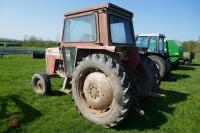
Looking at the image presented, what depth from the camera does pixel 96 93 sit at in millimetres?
5027

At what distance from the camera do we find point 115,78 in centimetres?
454

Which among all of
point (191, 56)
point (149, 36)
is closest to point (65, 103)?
point (149, 36)

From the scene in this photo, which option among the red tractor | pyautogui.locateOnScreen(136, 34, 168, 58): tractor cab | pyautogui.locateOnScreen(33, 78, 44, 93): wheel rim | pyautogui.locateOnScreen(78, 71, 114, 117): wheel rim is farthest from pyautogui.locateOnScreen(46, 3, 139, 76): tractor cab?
pyautogui.locateOnScreen(136, 34, 168, 58): tractor cab

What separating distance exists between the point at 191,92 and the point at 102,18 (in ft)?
16.4

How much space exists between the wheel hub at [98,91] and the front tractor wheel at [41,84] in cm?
189

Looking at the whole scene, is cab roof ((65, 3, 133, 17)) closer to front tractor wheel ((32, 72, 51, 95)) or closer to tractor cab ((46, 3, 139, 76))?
tractor cab ((46, 3, 139, 76))

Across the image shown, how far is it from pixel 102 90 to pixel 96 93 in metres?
0.23

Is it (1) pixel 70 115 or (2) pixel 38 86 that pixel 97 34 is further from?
(2) pixel 38 86

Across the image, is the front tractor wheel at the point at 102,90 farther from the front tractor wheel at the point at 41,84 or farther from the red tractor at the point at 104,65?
Answer: the front tractor wheel at the point at 41,84

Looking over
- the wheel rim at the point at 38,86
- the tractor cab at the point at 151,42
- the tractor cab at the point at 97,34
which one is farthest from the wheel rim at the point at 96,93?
the tractor cab at the point at 151,42

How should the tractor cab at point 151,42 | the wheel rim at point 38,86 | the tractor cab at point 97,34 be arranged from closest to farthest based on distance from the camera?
1. the tractor cab at point 97,34
2. the wheel rim at point 38,86
3. the tractor cab at point 151,42

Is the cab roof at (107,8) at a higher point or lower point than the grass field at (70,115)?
higher

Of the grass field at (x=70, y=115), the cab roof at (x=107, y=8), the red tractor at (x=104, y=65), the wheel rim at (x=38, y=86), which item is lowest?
the grass field at (x=70, y=115)

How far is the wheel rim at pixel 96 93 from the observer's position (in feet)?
15.8
